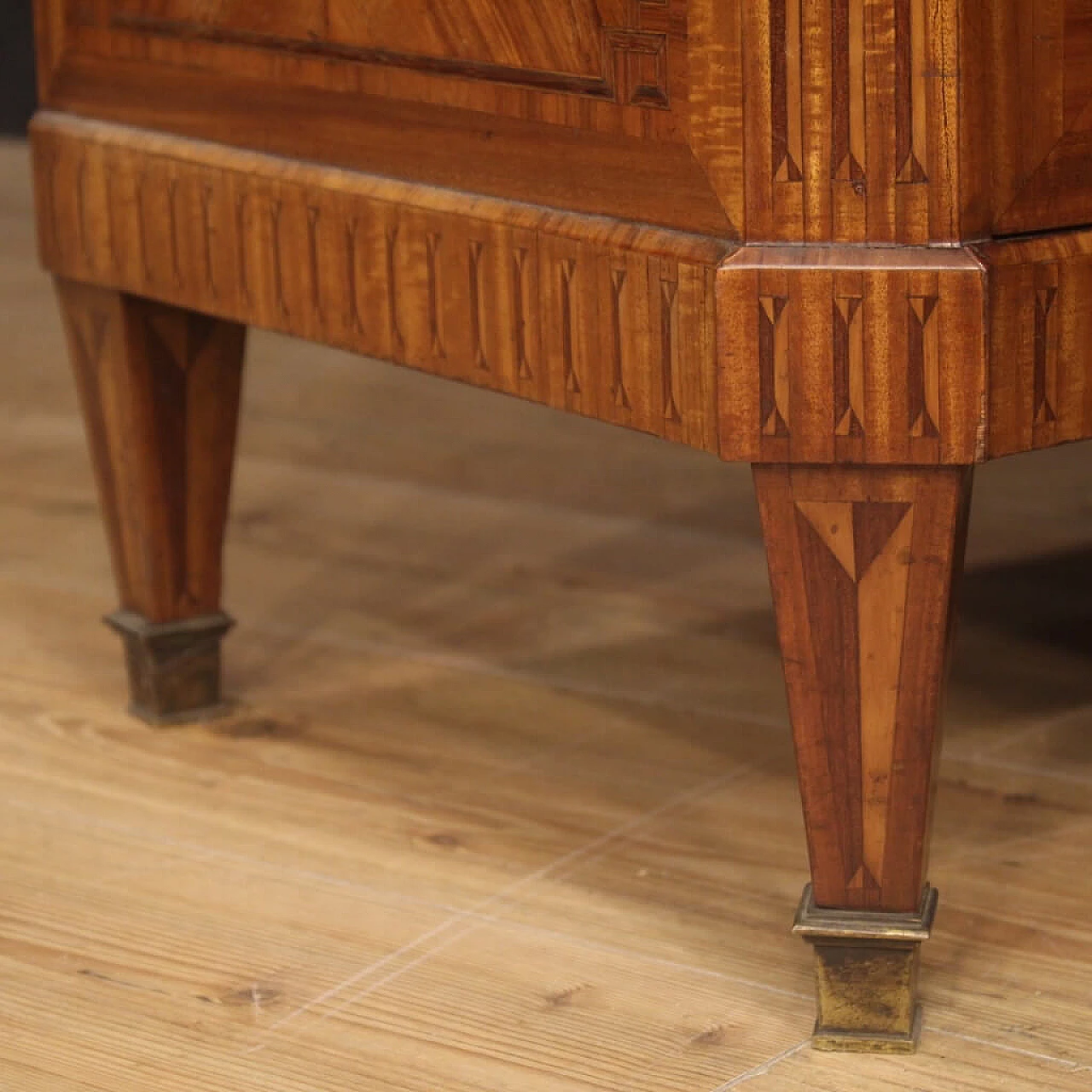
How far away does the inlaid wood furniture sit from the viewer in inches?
29.8

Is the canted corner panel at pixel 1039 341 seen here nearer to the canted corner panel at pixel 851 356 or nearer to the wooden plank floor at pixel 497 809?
the canted corner panel at pixel 851 356

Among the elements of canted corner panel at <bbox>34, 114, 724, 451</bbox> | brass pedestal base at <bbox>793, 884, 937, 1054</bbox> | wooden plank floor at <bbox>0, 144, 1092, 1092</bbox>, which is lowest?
wooden plank floor at <bbox>0, 144, 1092, 1092</bbox>

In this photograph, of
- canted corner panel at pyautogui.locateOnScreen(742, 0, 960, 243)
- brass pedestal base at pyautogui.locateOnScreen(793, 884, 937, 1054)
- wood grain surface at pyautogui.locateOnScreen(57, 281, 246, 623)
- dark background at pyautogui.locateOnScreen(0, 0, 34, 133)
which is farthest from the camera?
dark background at pyautogui.locateOnScreen(0, 0, 34, 133)

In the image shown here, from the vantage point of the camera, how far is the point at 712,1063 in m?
0.89

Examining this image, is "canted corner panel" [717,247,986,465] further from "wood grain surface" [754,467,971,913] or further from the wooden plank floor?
the wooden plank floor

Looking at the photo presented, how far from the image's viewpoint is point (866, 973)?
88cm

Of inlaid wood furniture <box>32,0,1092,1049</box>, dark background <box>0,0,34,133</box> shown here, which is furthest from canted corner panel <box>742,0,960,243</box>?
dark background <box>0,0,34,133</box>

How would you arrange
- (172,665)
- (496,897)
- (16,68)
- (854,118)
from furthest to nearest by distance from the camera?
(16,68) → (172,665) → (496,897) → (854,118)

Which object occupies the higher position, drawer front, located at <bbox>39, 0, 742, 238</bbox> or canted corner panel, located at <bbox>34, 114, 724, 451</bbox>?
drawer front, located at <bbox>39, 0, 742, 238</bbox>

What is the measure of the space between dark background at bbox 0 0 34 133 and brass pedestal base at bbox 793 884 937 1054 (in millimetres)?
3105

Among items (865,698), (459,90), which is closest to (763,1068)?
(865,698)

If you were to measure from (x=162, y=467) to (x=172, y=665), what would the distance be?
13cm

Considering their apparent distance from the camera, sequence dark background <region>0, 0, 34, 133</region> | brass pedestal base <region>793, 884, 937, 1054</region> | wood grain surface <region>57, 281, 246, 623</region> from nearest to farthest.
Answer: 1. brass pedestal base <region>793, 884, 937, 1054</region>
2. wood grain surface <region>57, 281, 246, 623</region>
3. dark background <region>0, 0, 34, 133</region>

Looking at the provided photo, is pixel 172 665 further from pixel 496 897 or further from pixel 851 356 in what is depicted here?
pixel 851 356
